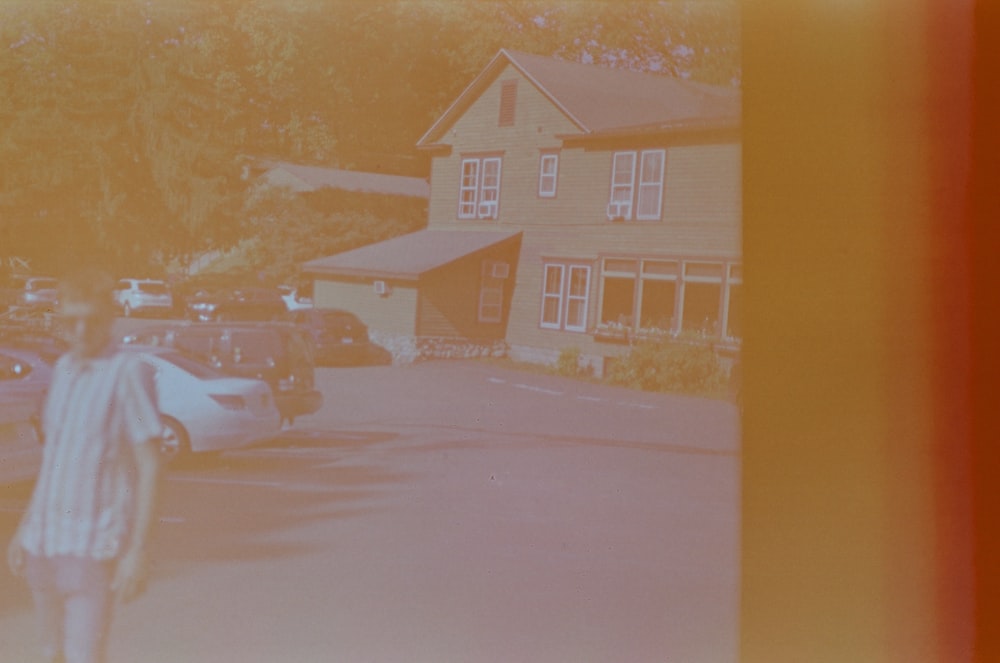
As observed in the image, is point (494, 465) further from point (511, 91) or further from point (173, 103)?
point (173, 103)

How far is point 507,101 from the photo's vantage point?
5922mm

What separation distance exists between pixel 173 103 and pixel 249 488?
6.54ft

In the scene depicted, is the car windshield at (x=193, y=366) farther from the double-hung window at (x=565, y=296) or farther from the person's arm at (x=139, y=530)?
the double-hung window at (x=565, y=296)

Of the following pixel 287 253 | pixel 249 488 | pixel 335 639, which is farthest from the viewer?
pixel 287 253

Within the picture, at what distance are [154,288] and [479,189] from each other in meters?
1.91

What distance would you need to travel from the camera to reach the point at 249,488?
507 cm

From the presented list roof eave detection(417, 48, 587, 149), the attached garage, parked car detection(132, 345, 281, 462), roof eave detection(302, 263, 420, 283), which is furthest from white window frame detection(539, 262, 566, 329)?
parked car detection(132, 345, 281, 462)

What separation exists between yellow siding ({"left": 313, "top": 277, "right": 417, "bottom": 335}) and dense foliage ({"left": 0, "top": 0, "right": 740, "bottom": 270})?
0.94 ft

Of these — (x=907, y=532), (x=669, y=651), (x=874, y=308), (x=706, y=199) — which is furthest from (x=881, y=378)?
(x=669, y=651)

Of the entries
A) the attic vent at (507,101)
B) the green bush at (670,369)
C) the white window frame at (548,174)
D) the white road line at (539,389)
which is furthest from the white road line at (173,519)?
the attic vent at (507,101)

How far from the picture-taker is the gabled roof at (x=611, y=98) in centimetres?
580

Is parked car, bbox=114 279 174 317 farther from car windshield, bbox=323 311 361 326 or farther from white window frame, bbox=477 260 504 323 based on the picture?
white window frame, bbox=477 260 504 323

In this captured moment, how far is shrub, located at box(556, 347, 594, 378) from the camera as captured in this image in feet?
19.1

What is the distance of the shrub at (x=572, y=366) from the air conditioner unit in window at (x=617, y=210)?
2.74 ft
